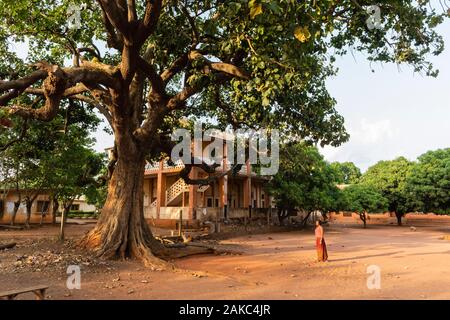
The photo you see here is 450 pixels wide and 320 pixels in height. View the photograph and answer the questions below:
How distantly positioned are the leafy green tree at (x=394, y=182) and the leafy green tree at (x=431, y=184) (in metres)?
1.74

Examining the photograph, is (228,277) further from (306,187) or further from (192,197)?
(306,187)

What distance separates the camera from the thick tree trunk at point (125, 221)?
1242cm

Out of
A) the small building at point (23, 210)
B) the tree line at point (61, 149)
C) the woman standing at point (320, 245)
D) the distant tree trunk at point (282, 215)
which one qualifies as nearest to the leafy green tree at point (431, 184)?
the distant tree trunk at point (282, 215)

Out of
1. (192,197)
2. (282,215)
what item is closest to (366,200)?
(282,215)

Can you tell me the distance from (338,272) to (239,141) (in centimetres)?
962

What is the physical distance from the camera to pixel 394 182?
138 feet

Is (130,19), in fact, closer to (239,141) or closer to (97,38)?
(97,38)

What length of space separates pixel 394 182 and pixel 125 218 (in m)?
36.8

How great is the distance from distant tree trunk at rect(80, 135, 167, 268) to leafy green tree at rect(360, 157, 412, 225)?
110 ft

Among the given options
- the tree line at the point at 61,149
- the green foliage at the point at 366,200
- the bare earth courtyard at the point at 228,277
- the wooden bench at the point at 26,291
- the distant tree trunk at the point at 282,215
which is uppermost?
the tree line at the point at 61,149

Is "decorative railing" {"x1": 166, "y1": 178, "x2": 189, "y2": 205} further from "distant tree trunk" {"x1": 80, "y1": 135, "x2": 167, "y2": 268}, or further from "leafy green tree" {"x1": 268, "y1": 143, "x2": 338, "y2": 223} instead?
"distant tree trunk" {"x1": 80, "y1": 135, "x2": 167, "y2": 268}

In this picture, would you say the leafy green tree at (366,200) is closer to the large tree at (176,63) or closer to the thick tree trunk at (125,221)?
the large tree at (176,63)
